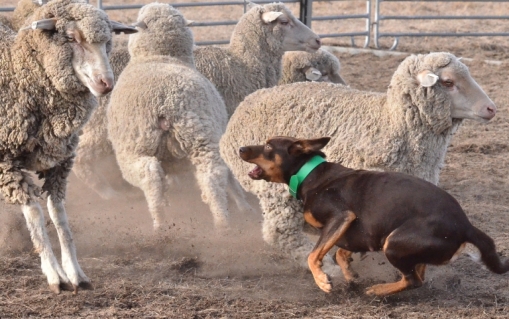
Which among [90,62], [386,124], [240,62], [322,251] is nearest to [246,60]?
[240,62]

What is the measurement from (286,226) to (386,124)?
2.98ft

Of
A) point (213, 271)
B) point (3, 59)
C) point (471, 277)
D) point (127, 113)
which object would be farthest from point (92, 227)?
point (471, 277)

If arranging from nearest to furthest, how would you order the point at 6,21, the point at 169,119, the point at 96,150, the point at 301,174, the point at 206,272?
the point at 301,174, the point at 206,272, the point at 6,21, the point at 169,119, the point at 96,150

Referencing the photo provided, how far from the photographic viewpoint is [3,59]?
16.0 ft

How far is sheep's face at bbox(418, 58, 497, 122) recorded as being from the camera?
200 inches

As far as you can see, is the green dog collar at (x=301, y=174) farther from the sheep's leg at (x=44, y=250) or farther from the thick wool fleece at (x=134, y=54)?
the thick wool fleece at (x=134, y=54)

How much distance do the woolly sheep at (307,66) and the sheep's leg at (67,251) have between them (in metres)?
3.64

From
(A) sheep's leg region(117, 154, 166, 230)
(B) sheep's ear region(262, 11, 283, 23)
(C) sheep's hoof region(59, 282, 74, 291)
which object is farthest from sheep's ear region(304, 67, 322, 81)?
(C) sheep's hoof region(59, 282, 74, 291)

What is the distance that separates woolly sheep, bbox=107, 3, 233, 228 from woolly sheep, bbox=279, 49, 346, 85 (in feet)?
6.41

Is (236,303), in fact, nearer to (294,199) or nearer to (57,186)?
(294,199)

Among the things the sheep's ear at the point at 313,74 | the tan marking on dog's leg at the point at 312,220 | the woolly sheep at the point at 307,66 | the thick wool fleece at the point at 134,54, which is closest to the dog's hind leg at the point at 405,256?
the tan marking on dog's leg at the point at 312,220

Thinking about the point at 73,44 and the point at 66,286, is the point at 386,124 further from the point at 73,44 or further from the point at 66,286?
the point at 66,286

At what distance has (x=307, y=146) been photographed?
15.4ft

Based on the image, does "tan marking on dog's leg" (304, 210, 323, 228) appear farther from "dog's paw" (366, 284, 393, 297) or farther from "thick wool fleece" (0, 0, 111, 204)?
"thick wool fleece" (0, 0, 111, 204)
